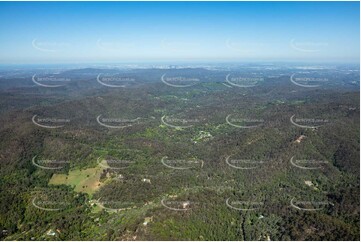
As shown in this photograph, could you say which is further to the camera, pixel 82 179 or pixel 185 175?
pixel 185 175

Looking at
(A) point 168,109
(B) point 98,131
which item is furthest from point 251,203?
(A) point 168,109

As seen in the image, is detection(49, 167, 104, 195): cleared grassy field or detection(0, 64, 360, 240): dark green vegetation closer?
detection(0, 64, 360, 240): dark green vegetation

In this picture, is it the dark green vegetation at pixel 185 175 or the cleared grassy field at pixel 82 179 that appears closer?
the dark green vegetation at pixel 185 175

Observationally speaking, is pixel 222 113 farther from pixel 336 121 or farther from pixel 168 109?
pixel 336 121
